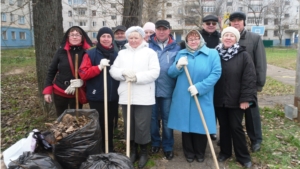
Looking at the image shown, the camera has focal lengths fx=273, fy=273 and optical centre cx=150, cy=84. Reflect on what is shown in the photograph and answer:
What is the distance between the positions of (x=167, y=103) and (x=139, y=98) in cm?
55

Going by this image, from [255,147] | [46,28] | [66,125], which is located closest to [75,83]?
[66,125]

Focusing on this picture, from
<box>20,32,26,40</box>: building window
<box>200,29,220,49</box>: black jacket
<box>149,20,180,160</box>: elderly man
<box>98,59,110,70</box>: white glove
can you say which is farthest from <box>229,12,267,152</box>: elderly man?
<box>20,32,26,40</box>: building window

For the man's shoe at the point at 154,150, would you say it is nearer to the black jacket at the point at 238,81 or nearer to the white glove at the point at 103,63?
the black jacket at the point at 238,81

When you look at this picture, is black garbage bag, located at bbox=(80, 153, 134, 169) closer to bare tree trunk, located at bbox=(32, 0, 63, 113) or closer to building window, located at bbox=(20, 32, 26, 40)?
bare tree trunk, located at bbox=(32, 0, 63, 113)

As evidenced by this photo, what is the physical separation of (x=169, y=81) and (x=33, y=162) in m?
1.97

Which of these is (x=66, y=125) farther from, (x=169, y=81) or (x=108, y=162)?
(x=169, y=81)

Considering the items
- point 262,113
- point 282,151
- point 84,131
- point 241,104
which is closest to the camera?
point 84,131

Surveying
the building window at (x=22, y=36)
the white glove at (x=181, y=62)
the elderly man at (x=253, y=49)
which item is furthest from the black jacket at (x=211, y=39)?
the building window at (x=22, y=36)

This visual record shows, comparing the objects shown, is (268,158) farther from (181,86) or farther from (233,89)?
(181,86)

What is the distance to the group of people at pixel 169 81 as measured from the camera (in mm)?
3473

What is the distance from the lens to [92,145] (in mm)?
3076

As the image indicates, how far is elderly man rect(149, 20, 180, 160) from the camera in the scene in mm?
3758

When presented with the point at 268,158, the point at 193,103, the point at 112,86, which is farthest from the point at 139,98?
the point at 268,158

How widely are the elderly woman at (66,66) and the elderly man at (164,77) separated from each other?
38.8 inches
